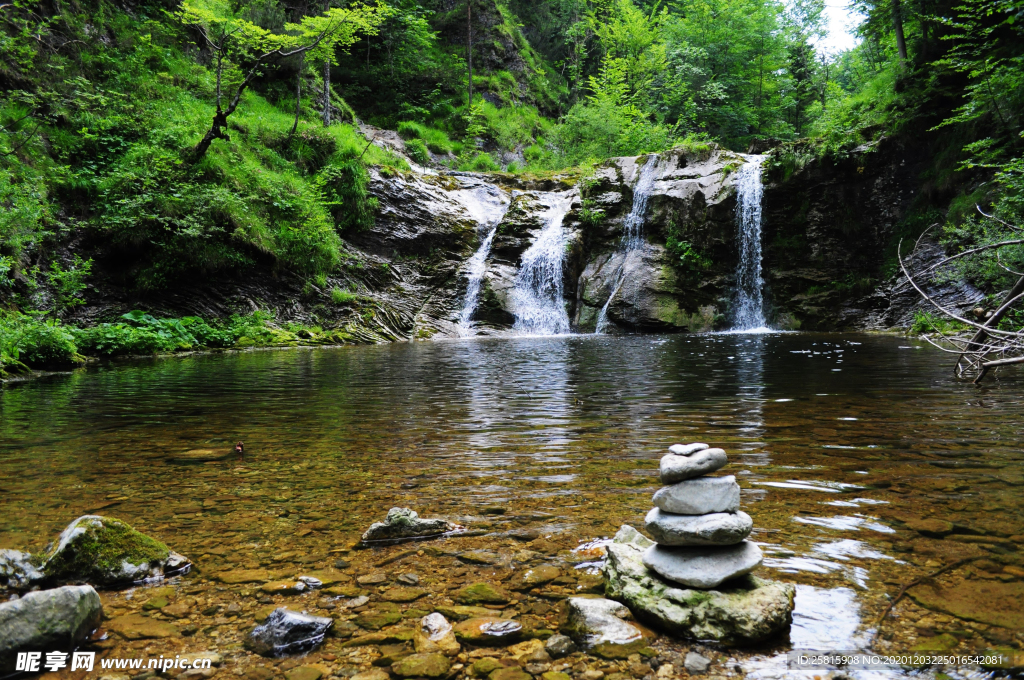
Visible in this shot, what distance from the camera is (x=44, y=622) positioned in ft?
5.98

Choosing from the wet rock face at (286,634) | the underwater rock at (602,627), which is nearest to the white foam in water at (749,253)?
the underwater rock at (602,627)

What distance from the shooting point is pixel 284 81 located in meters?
24.6

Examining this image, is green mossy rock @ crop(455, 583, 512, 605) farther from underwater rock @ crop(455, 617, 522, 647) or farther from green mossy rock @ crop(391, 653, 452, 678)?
green mossy rock @ crop(391, 653, 452, 678)

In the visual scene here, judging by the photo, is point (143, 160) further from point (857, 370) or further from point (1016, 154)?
point (1016, 154)

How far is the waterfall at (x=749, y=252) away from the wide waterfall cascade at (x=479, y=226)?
31.9 feet

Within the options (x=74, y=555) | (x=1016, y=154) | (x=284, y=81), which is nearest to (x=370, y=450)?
(x=74, y=555)

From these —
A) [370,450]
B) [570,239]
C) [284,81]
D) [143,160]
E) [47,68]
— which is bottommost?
[370,450]

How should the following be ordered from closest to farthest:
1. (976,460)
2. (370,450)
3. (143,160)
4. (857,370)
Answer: (976,460)
(370,450)
(857,370)
(143,160)

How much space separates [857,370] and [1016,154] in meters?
10.1

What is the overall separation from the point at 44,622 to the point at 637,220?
21.4 meters

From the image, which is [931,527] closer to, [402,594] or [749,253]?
[402,594]

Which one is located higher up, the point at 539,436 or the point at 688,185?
the point at 688,185

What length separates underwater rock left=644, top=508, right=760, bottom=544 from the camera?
7.25 ft

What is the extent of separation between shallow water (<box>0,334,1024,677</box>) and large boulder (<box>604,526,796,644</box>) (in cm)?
9
